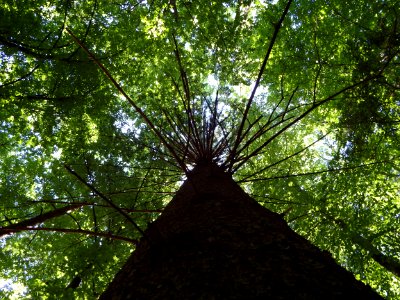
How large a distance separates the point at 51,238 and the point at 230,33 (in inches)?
229

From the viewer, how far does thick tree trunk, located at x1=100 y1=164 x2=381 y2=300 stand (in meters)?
1.11

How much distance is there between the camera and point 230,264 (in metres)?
1.31

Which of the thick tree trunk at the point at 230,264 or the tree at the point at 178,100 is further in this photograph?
the tree at the point at 178,100

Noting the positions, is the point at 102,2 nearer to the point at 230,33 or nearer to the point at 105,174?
the point at 230,33

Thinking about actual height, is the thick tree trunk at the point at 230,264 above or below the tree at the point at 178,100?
below

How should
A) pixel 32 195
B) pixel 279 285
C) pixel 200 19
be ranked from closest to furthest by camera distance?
pixel 279 285
pixel 200 19
pixel 32 195

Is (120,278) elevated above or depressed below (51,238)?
below

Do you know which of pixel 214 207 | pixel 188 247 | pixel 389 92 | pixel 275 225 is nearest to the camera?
pixel 188 247

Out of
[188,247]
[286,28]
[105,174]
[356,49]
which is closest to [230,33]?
[286,28]

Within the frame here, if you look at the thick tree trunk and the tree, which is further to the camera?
the tree

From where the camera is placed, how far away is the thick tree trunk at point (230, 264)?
1110mm

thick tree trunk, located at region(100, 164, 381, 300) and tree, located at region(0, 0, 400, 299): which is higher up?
tree, located at region(0, 0, 400, 299)

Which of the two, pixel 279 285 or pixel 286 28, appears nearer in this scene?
pixel 279 285

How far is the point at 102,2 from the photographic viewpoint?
6.08m
